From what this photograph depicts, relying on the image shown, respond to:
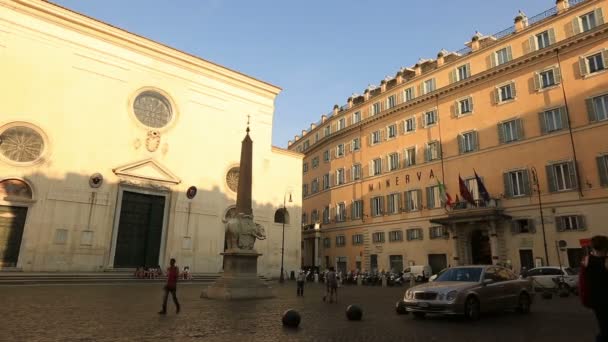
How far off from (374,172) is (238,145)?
14.0m

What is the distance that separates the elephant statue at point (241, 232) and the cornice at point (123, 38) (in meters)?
21.1

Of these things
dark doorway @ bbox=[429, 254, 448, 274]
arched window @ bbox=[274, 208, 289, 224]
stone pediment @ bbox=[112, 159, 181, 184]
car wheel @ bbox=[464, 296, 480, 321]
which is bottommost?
car wheel @ bbox=[464, 296, 480, 321]

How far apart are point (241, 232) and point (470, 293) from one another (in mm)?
8995

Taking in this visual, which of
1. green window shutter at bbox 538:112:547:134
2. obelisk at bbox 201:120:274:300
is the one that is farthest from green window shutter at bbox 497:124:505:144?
obelisk at bbox 201:120:274:300

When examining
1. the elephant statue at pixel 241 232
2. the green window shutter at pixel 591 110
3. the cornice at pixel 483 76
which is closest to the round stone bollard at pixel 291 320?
the elephant statue at pixel 241 232

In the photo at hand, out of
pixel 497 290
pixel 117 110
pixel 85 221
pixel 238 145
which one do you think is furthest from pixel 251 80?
pixel 497 290

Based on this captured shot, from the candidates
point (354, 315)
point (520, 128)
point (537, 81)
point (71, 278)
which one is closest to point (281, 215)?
point (71, 278)

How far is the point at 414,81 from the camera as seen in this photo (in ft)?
125

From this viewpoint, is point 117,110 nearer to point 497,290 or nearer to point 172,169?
point 172,169

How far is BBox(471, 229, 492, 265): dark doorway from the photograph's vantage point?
30.6 metres

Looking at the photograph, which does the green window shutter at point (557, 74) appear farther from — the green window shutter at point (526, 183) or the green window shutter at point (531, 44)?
the green window shutter at point (526, 183)

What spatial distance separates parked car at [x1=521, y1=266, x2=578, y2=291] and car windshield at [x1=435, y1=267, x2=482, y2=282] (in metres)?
12.2

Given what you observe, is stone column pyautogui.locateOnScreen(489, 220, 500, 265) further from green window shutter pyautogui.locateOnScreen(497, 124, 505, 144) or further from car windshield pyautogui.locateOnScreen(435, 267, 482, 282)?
car windshield pyautogui.locateOnScreen(435, 267, 482, 282)

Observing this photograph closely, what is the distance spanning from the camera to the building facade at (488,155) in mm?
25844
